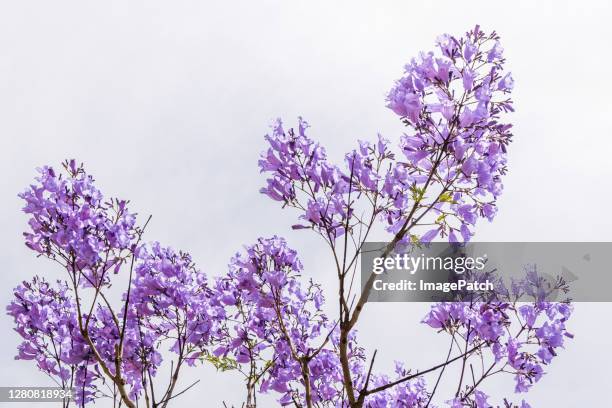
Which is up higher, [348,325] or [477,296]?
[477,296]

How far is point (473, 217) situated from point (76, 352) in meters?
4.54

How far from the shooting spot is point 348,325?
4734mm

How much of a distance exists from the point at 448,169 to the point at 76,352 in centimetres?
458

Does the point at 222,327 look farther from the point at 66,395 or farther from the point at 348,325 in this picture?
the point at 348,325

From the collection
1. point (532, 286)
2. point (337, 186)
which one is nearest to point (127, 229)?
point (337, 186)

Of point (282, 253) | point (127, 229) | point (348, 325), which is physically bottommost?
point (348, 325)

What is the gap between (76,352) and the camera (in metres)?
7.83

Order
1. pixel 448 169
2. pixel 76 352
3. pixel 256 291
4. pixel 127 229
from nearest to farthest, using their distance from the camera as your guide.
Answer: pixel 448 169 < pixel 256 291 < pixel 127 229 < pixel 76 352

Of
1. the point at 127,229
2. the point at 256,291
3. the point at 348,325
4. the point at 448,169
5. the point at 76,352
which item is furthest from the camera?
the point at 76,352

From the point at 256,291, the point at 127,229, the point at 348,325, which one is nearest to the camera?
the point at 348,325

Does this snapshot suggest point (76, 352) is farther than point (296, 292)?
Yes

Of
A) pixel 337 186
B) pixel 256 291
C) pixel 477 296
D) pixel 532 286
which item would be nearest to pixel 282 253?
pixel 256 291

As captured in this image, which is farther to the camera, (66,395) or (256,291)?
(66,395)

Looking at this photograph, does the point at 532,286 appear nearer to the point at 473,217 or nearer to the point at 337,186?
the point at 473,217
